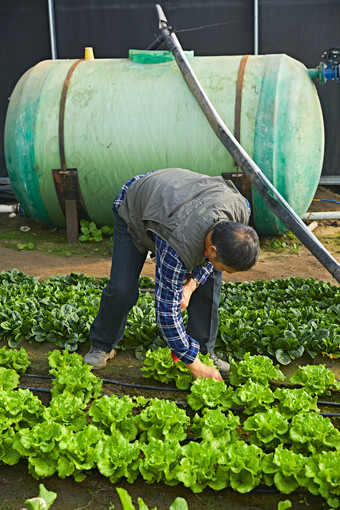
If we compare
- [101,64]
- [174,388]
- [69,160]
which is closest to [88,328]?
[174,388]

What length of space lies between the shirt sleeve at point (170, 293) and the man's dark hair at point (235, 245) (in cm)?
29

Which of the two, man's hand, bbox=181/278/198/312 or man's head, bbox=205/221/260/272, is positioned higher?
man's head, bbox=205/221/260/272

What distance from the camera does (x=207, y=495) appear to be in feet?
10.2

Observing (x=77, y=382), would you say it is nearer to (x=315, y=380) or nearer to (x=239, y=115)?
(x=315, y=380)

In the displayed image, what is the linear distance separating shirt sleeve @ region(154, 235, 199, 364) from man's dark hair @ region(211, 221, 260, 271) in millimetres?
286

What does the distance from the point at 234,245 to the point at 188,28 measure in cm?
794

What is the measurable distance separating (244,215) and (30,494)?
190cm

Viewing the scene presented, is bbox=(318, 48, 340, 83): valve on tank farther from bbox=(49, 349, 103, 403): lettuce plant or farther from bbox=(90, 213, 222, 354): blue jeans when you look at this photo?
bbox=(49, 349, 103, 403): lettuce plant

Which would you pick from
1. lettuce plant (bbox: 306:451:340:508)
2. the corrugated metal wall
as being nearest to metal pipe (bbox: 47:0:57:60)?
the corrugated metal wall

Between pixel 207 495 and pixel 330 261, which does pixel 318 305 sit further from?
pixel 207 495

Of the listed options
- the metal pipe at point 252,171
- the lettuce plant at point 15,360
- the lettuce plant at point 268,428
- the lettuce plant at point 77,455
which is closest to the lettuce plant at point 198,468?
the lettuce plant at point 268,428

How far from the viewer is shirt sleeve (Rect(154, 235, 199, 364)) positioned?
10.3 ft

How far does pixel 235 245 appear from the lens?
2895 millimetres

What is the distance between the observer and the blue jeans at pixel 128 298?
386 centimetres
